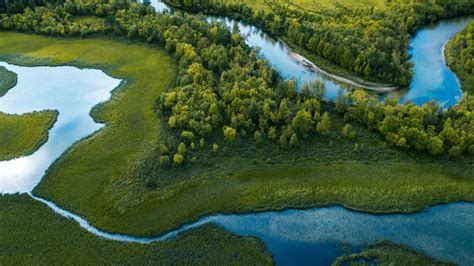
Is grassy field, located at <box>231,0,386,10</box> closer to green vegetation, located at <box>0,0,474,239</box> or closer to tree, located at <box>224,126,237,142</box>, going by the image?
green vegetation, located at <box>0,0,474,239</box>

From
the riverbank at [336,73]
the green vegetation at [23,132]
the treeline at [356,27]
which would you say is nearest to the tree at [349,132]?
the riverbank at [336,73]

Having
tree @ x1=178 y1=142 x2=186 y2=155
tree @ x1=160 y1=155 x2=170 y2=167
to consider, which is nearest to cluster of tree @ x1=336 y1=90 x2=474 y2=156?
tree @ x1=178 y1=142 x2=186 y2=155

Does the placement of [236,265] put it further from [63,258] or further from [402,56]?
[402,56]

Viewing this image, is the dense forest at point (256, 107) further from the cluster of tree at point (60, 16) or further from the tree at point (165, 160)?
the cluster of tree at point (60, 16)

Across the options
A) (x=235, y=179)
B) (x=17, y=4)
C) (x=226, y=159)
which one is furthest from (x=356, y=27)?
(x=17, y=4)

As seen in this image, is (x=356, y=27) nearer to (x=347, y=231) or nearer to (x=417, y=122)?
(x=417, y=122)

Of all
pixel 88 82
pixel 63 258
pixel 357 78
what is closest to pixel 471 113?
pixel 357 78
